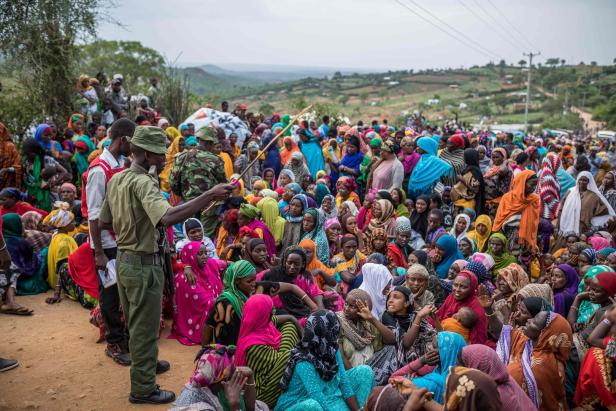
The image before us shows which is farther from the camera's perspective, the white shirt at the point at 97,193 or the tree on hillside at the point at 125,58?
the tree on hillside at the point at 125,58

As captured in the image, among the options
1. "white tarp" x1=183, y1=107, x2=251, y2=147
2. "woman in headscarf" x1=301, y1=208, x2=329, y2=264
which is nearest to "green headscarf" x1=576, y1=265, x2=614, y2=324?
"woman in headscarf" x1=301, y1=208, x2=329, y2=264

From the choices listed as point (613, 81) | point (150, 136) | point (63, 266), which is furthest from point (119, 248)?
point (613, 81)

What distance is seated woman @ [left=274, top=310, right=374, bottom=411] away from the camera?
3.62 meters

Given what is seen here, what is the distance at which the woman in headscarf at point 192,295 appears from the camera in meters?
5.31

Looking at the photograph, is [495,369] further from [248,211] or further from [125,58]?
[125,58]

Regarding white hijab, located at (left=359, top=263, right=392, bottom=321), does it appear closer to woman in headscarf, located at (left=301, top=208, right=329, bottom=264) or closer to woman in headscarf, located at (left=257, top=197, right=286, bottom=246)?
woman in headscarf, located at (left=301, top=208, right=329, bottom=264)

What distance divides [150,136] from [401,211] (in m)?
4.67

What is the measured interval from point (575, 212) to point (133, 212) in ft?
22.0

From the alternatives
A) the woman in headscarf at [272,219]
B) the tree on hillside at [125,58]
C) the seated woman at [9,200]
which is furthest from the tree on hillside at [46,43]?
the tree on hillside at [125,58]

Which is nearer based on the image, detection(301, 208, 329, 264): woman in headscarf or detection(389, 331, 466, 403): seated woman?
detection(389, 331, 466, 403): seated woman

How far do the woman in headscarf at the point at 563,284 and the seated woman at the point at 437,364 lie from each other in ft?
6.36

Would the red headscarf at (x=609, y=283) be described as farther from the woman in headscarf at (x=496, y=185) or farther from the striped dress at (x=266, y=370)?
the woman in headscarf at (x=496, y=185)

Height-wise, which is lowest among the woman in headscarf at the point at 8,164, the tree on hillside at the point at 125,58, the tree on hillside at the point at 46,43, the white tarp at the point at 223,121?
the woman in headscarf at the point at 8,164

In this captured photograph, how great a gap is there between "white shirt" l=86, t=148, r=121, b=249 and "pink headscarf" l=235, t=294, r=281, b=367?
135cm
